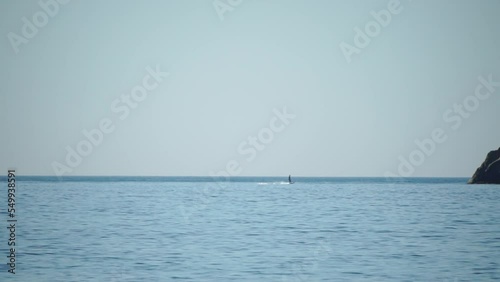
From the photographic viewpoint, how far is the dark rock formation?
16988cm

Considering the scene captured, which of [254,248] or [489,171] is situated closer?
[254,248]

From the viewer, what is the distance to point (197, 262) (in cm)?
2827

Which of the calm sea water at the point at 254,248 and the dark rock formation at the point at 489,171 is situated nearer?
the calm sea water at the point at 254,248

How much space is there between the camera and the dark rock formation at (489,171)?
16988 cm

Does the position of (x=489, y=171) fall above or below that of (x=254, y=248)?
→ above

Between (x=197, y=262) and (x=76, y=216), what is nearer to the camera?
(x=197, y=262)

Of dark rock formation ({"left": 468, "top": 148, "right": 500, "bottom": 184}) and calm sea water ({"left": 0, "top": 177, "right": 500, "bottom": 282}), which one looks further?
dark rock formation ({"left": 468, "top": 148, "right": 500, "bottom": 184})

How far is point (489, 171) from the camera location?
171 meters

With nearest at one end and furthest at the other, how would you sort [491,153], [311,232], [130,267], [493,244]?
[130,267] → [493,244] → [311,232] → [491,153]

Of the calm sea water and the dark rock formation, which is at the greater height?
the dark rock formation

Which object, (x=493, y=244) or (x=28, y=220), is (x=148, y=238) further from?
(x=493, y=244)

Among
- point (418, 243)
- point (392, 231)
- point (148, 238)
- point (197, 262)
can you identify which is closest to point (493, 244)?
point (418, 243)

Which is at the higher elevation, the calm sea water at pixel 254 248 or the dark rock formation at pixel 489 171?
the dark rock formation at pixel 489 171

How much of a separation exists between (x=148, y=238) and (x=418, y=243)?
1613 centimetres
